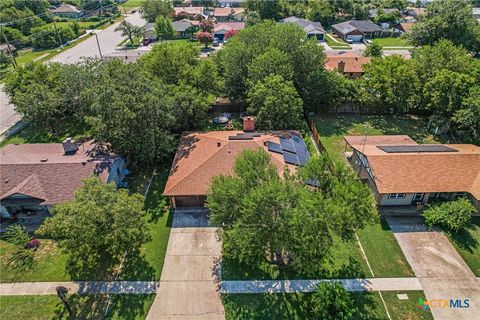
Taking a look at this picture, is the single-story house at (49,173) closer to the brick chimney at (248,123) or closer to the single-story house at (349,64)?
the brick chimney at (248,123)

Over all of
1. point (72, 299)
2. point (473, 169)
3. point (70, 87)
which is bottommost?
point (72, 299)

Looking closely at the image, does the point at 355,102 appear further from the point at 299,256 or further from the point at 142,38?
the point at 142,38

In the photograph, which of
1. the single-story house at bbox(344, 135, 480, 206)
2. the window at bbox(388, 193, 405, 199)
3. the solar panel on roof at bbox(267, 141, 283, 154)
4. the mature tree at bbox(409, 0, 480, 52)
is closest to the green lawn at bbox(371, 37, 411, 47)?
the mature tree at bbox(409, 0, 480, 52)

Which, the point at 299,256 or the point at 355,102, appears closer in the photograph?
the point at 299,256

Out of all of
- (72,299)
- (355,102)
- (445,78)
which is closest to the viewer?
(72,299)

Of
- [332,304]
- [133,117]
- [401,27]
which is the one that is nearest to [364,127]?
[332,304]

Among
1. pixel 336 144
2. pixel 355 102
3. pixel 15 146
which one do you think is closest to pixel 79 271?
pixel 15 146

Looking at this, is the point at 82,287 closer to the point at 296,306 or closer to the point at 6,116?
the point at 296,306
